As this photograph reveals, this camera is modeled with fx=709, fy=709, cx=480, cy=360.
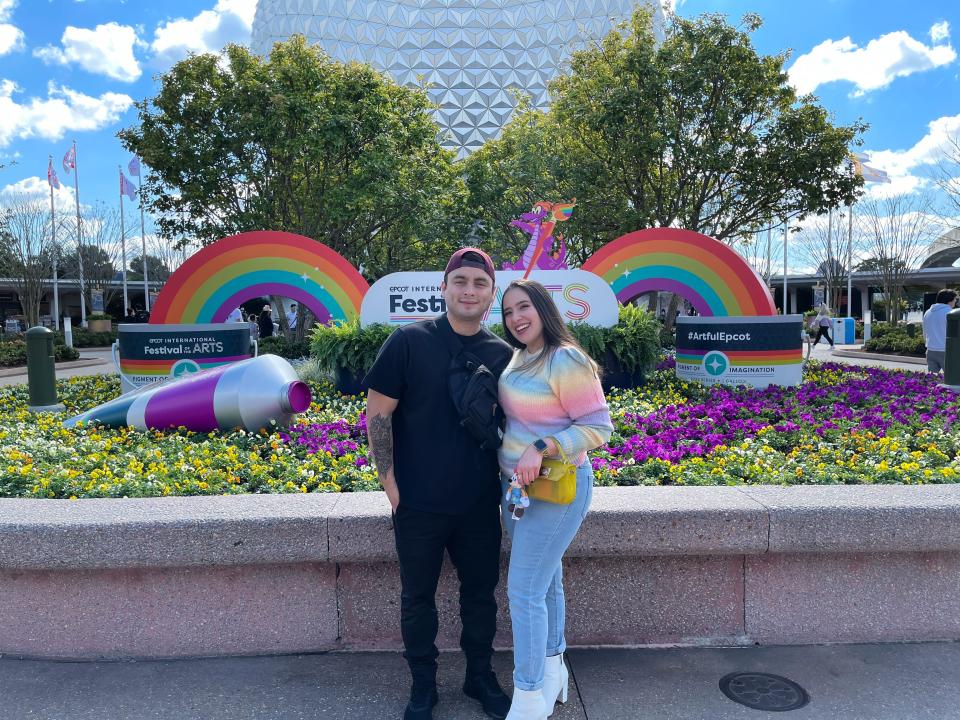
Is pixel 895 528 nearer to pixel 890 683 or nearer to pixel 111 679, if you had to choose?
pixel 890 683

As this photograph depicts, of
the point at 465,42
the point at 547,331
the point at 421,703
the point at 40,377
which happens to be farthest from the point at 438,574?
the point at 465,42

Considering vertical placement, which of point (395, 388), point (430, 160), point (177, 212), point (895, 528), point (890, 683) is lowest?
point (890, 683)

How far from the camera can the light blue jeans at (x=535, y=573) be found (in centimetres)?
301

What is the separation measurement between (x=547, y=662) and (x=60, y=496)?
3621mm

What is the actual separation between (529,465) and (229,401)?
196 inches

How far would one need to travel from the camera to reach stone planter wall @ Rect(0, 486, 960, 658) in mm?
3664

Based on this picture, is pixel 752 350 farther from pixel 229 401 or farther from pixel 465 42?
pixel 465 42

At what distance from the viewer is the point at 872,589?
3.94 metres

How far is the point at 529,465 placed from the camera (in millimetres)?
2885

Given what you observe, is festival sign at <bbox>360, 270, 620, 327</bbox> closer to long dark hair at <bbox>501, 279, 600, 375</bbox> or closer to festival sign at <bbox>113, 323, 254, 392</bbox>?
festival sign at <bbox>113, 323, 254, 392</bbox>

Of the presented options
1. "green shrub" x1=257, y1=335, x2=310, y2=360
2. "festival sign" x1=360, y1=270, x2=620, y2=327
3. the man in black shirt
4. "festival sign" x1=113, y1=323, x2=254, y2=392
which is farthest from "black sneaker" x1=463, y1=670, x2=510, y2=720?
"green shrub" x1=257, y1=335, x2=310, y2=360

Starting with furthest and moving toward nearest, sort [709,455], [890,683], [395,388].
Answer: [709,455] → [890,683] → [395,388]

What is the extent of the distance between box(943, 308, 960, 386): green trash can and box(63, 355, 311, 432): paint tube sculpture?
351 inches

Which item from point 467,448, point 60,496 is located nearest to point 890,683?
point 467,448
